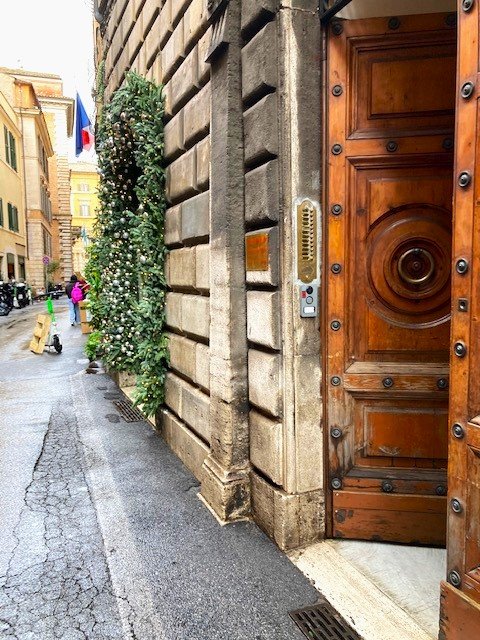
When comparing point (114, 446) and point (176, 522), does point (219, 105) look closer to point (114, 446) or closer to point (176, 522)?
point (176, 522)

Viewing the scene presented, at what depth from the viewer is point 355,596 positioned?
287cm

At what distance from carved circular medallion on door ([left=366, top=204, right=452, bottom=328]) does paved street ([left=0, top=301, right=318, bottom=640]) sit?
169cm

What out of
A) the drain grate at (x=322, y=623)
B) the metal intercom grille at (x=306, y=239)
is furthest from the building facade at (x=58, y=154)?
the drain grate at (x=322, y=623)

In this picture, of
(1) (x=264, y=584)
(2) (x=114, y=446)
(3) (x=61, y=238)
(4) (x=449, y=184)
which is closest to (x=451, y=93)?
(4) (x=449, y=184)

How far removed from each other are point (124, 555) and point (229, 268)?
197 cm

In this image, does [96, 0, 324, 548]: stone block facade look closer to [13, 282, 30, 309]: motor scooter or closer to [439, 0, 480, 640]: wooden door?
[439, 0, 480, 640]: wooden door

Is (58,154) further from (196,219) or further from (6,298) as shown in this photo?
(196,219)

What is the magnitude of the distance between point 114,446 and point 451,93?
4375 millimetres

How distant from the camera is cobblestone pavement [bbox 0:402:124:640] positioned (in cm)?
268

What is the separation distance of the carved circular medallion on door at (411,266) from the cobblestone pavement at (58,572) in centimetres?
230

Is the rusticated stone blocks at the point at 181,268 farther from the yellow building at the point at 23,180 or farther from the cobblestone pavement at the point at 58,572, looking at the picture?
the yellow building at the point at 23,180

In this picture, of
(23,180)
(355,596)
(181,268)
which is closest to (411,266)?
(355,596)

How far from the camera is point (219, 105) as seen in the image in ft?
12.6

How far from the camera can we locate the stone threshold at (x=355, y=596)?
2596 millimetres
